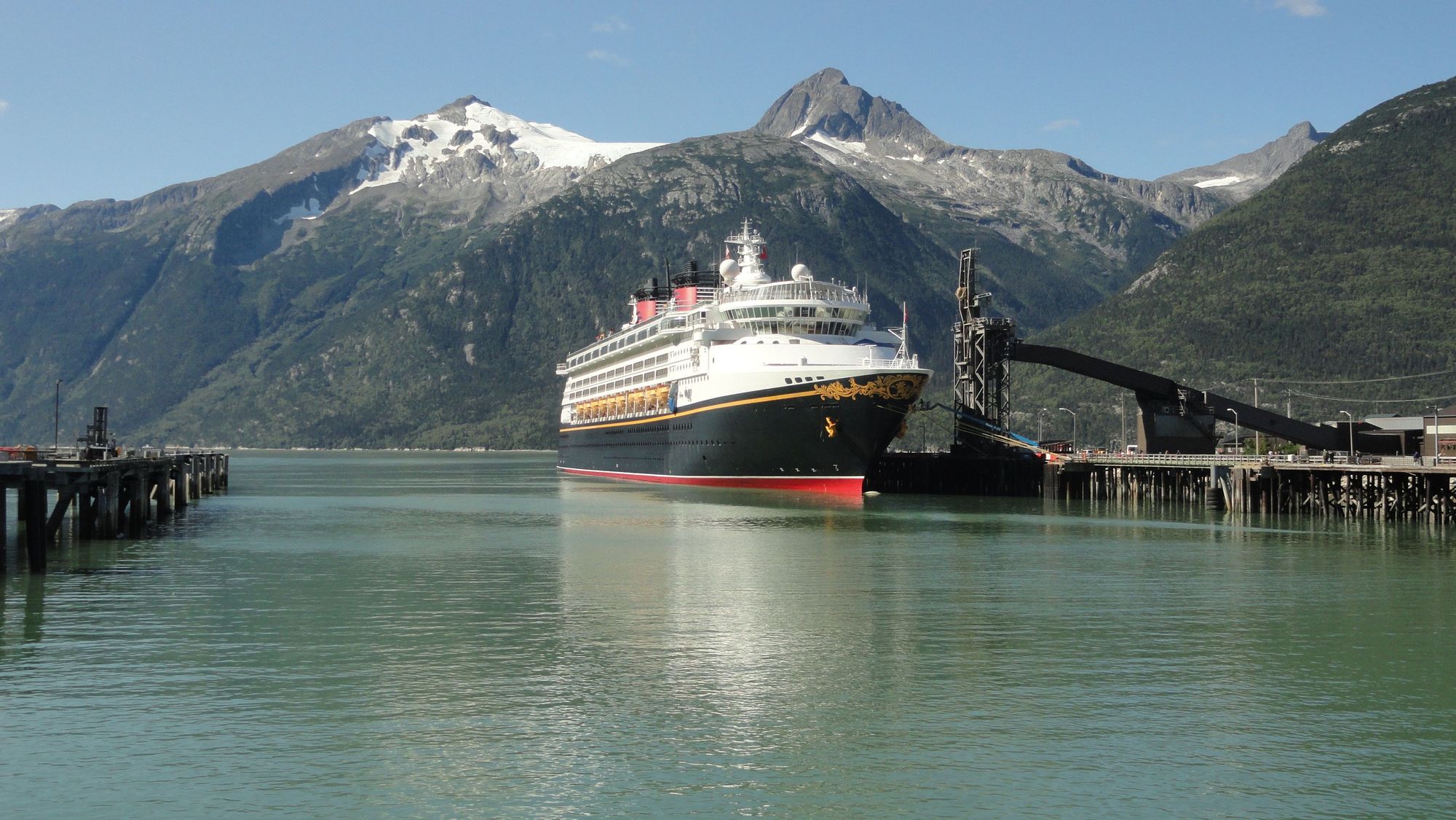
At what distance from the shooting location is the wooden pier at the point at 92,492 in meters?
41.3

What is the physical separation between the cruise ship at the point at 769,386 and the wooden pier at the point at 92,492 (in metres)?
35.8

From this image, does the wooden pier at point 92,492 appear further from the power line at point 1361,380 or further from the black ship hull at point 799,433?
the power line at point 1361,380

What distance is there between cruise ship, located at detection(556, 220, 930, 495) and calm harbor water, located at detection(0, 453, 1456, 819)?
30233 millimetres

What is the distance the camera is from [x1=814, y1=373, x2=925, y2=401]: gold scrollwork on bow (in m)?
82.6

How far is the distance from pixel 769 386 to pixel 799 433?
12.2 ft

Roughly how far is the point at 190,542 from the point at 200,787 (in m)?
40.9

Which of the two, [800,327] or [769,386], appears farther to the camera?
[800,327]

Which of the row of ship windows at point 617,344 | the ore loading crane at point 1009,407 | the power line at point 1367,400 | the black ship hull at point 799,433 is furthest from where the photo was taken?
the power line at point 1367,400

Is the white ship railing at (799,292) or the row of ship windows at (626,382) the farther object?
the row of ship windows at (626,382)

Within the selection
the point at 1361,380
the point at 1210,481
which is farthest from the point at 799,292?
the point at 1361,380

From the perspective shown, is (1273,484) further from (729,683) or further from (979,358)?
(729,683)

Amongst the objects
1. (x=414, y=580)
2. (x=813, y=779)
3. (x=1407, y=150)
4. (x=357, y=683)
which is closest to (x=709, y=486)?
(x=414, y=580)

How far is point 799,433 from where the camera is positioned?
86.2 m

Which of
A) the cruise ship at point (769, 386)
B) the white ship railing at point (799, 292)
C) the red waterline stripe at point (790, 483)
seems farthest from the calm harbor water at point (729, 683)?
the white ship railing at point (799, 292)
